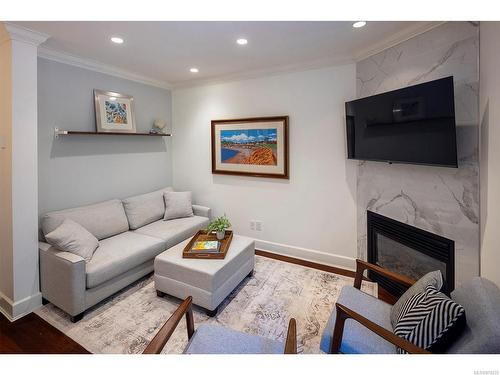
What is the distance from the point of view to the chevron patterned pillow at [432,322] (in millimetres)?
1175

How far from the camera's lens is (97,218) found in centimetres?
287

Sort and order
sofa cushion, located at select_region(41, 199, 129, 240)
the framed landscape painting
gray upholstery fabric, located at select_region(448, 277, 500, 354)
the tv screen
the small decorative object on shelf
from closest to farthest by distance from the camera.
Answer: gray upholstery fabric, located at select_region(448, 277, 500, 354)
the tv screen
sofa cushion, located at select_region(41, 199, 129, 240)
the framed landscape painting
the small decorative object on shelf

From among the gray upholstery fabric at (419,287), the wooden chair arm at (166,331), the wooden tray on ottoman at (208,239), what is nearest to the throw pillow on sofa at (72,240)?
the wooden tray on ottoman at (208,239)

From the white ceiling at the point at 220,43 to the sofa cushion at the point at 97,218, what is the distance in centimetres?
173

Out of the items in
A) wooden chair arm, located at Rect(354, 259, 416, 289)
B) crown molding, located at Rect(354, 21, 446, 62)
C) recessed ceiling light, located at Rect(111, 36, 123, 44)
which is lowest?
wooden chair arm, located at Rect(354, 259, 416, 289)

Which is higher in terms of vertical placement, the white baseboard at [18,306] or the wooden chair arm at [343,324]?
the wooden chair arm at [343,324]

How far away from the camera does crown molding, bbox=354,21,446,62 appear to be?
83.7 inches

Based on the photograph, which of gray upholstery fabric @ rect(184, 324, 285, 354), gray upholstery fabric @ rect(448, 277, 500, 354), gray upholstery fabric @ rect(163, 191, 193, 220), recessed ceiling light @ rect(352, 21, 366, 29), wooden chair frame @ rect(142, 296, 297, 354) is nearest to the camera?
gray upholstery fabric @ rect(448, 277, 500, 354)

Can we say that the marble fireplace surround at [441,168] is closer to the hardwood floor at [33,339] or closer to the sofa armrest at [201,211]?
the sofa armrest at [201,211]

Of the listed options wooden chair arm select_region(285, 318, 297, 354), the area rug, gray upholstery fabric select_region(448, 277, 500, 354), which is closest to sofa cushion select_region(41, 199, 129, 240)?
the area rug

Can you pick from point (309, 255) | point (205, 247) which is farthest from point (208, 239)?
point (309, 255)

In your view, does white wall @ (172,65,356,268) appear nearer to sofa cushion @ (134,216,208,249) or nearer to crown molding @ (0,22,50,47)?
sofa cushion @ (134,216,208,249)

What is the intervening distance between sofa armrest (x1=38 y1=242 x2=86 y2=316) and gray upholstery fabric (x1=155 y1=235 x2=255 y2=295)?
628 millimetres
